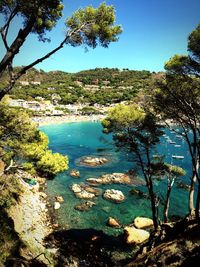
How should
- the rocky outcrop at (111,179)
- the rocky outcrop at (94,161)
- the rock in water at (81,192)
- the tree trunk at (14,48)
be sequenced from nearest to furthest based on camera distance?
the tree trunk at (14,48), the rock in water at (81,192), the rocky outcrop at (111,179), the rocky outcrop at (94,161)

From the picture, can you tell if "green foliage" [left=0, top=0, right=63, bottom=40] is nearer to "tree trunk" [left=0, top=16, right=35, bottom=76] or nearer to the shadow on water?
"tree trunk" [left=0, top=16, right=35, bottom=76]

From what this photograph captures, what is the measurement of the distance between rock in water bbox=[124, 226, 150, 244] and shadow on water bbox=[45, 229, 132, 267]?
21.6 inches

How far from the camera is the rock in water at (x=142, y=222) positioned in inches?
877

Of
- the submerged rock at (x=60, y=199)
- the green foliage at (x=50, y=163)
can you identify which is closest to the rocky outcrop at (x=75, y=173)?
the submerged rock at (x=60, y=199)

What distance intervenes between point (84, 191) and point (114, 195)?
12.5 ft

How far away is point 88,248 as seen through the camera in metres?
19.1

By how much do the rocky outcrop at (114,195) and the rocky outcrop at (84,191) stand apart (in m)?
1.37

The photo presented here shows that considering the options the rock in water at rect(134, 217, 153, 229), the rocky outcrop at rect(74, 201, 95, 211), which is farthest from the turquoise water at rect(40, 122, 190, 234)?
the rock in water at rect(134, 217, 153, 229)

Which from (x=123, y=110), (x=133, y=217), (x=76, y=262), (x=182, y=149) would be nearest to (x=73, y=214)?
(x=133, y=217)

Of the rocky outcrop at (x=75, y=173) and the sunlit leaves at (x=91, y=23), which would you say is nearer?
the sunlit leaves at (x=91, y=23)

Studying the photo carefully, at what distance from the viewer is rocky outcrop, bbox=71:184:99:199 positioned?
2893 cm

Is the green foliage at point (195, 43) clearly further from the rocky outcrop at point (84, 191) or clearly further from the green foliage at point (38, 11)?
the rocky outcrop at point (84, 191)

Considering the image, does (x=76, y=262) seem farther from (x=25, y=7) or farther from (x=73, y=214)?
(x=25, y=7)

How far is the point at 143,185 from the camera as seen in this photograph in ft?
111
